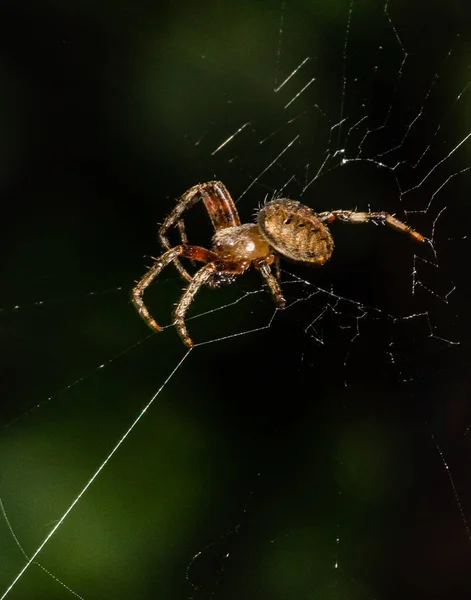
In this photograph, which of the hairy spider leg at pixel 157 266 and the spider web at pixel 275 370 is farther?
the spider web at pixel 275 370

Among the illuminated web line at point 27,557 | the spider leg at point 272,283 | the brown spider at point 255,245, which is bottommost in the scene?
the illuminated web line at point 27,557

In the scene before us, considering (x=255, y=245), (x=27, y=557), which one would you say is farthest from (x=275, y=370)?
(x=27, y=557)

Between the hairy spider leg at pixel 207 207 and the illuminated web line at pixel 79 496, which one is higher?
the hairy spider leg at pixel 207 207

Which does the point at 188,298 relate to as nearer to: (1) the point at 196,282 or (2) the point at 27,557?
(1) the point at 196,282

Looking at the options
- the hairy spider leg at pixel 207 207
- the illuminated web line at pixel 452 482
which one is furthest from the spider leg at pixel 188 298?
the illuminated web line at pixel 452 482

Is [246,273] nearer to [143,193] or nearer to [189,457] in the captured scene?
[189,457]

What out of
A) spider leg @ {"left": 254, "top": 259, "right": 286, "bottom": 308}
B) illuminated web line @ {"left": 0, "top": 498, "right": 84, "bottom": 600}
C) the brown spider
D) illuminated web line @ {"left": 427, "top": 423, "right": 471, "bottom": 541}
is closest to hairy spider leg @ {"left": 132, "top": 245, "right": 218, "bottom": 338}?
the brown spider

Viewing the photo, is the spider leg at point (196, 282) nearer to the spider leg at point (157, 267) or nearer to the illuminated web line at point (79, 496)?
the spider leg at point (157, 267)
